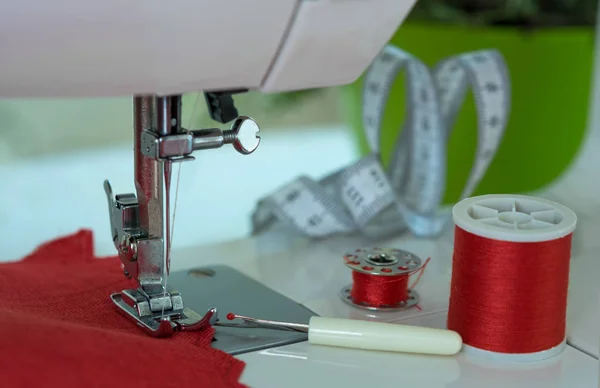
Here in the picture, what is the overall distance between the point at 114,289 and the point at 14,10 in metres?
0.50

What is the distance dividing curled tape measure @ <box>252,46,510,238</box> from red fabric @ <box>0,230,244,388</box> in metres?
0.42

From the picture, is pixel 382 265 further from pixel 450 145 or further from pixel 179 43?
pixel 450 145

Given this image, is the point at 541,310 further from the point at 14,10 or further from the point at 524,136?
the point at 524,136

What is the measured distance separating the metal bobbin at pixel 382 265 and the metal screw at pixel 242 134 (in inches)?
9.6

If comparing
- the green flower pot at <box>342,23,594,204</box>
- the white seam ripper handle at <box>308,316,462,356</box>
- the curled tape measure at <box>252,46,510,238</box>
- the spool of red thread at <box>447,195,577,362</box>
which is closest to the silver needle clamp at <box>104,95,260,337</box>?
the white seam ripper handle at <box>308,316,462,356</box>

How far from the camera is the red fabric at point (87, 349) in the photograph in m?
0.85

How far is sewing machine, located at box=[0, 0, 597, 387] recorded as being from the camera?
0.80 meters

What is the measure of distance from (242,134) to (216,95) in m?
0.06

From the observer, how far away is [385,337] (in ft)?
3.36

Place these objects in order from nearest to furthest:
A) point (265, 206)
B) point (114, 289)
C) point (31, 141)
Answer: point (114, 289), point (265, 206), point (31, 141)

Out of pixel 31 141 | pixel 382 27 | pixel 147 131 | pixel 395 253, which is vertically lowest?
pixel 31 141

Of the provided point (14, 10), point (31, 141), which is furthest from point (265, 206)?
point (31, 141)

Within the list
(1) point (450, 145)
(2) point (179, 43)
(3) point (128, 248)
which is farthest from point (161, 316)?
(1) point (450, 145)

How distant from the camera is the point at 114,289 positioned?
1182mm
